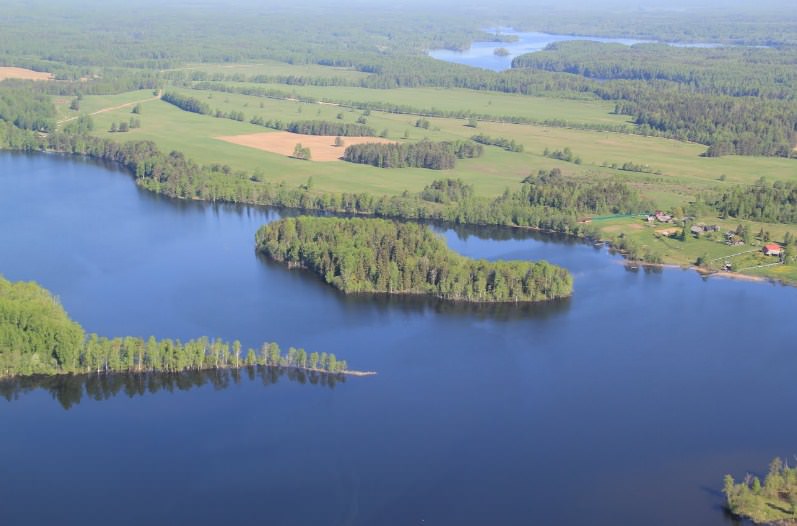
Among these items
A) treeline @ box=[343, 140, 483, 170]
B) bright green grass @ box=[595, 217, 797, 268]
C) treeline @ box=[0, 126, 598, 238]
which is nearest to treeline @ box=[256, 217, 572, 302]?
bright green grass @ box=[595, 217, 797, 268]

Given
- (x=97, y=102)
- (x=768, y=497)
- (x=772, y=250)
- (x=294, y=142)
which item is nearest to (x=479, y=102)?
(x=294, y=142)

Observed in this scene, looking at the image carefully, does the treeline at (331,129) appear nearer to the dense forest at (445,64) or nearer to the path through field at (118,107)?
the dense forest at (445,64)

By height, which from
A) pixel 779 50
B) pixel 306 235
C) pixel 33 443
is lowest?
pixel 33 443

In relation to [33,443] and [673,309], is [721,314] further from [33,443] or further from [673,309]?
[33,443]

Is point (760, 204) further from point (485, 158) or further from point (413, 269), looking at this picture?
point (413, 269)

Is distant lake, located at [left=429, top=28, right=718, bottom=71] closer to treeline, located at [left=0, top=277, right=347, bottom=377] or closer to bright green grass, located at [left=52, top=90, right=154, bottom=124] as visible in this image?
bright green grass, located at [left=52, top=90, right=154, bottom=124]

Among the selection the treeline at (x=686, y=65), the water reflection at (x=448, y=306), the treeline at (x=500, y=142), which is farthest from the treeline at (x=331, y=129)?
the treeline at (x=686, y=65)

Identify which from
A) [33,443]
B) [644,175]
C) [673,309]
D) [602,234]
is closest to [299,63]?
[644,175]
